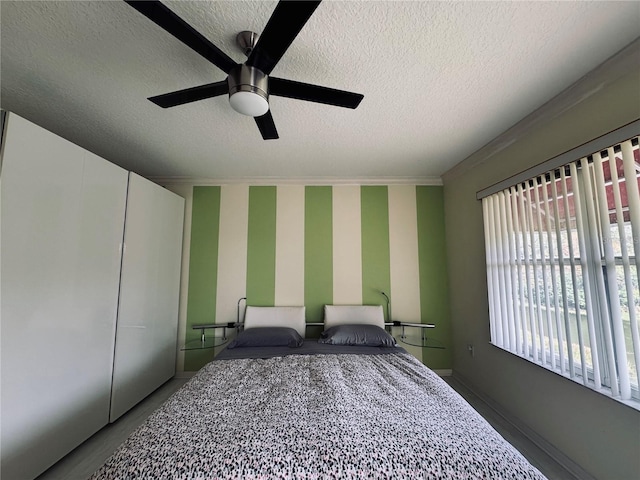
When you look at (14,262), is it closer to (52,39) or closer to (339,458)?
(52,39)

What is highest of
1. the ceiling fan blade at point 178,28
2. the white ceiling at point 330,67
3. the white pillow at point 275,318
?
the white ceiling at point 330,67

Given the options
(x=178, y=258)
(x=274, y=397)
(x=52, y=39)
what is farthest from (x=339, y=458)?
(x=178, y=258)

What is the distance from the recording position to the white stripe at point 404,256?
10.3 feet

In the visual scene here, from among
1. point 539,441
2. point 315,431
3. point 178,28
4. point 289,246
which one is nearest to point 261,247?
point 289,246

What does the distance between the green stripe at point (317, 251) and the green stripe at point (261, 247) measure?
1.39 ft

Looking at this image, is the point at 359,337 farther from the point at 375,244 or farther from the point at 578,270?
the point at 578,270

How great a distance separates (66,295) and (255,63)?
1941mm

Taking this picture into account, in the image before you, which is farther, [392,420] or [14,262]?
[14,262]

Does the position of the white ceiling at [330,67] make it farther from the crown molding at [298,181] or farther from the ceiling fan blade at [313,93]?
the crown molding at [298,181]

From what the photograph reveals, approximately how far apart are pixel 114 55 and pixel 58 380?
6.69ft

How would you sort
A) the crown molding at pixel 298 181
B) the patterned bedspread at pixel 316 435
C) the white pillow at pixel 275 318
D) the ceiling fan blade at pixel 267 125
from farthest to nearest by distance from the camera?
the crown molding at pixel 298 181
the white pillow at pixel 275 318
the ceiling fan blade at pixel 267 125
the patterned bedspread at pixel 316 435

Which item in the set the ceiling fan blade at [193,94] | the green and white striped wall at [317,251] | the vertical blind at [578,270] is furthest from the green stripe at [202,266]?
the vertical blind at [578,270]

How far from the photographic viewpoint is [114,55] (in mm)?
1388

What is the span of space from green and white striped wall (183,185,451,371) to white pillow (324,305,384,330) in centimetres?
14
